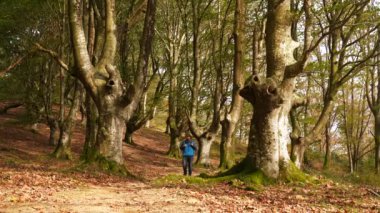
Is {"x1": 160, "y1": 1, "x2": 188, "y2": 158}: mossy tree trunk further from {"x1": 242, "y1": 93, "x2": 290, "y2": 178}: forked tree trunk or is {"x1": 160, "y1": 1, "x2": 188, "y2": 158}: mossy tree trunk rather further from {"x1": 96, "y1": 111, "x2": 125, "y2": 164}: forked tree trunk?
{"x1": 242, "y1": 93, "x2": 290, "y2": 178}: forked tree trunk

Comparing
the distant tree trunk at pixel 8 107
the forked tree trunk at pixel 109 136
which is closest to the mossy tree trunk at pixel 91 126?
the forked tree trunk at pixel 109 136

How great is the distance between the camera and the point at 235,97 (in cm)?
1881

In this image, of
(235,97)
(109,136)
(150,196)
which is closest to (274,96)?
(150,196)

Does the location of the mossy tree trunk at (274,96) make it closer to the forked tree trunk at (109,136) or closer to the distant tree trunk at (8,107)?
the forked tree trunk at (109,136)

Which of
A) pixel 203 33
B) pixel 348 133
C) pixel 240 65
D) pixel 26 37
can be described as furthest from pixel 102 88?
pixel 348 133

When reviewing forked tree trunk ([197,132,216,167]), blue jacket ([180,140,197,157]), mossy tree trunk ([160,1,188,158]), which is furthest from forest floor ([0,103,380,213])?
mossy tree trunk ([160,1,188,158])

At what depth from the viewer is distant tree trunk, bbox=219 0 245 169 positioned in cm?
1812

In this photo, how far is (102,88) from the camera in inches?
519

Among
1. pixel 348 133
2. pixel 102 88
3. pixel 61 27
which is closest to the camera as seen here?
pixel 102 88

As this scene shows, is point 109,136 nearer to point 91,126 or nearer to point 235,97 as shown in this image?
point 91,126

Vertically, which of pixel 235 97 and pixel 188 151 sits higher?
pixel 235 97

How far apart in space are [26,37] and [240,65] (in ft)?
41.7

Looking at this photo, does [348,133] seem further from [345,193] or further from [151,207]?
[151,207]

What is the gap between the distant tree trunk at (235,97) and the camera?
18.1 meters
